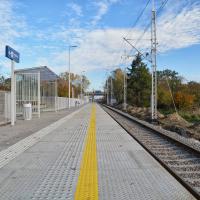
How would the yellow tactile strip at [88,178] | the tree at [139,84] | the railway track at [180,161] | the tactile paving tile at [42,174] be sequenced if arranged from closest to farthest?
the yellow tactile strip at [88,178] < the tactile paving tile at [42,174] < the railway track at [180,161] < the tree at [139,84]

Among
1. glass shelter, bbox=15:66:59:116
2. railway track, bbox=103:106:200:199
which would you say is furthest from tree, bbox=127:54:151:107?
railway track, bbox=103:106:200:199

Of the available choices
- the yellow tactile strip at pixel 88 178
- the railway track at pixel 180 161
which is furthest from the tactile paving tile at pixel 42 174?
the railway track at pixel 180 161

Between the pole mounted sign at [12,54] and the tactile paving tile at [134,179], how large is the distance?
37.4ft

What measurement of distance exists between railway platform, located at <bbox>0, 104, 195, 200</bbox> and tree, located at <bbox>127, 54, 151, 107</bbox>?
216 feet

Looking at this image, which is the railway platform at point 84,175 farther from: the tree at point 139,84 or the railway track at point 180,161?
the tree at point 139,84

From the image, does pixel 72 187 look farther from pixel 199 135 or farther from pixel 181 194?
pixel 199 135

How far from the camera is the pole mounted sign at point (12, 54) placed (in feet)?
70.0

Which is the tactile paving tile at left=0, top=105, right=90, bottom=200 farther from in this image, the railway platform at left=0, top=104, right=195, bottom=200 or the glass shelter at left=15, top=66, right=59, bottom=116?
the glass shelter at left=15, top=66, right=59, bottom=116

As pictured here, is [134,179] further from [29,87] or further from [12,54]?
[29,87]

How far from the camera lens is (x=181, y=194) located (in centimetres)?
664

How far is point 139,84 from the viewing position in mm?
78688

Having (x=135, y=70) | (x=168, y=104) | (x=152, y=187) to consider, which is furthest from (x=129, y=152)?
(x=135, y=70)

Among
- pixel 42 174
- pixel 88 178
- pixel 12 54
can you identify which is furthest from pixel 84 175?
pixel 12 54

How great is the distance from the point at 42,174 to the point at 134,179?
198cm
